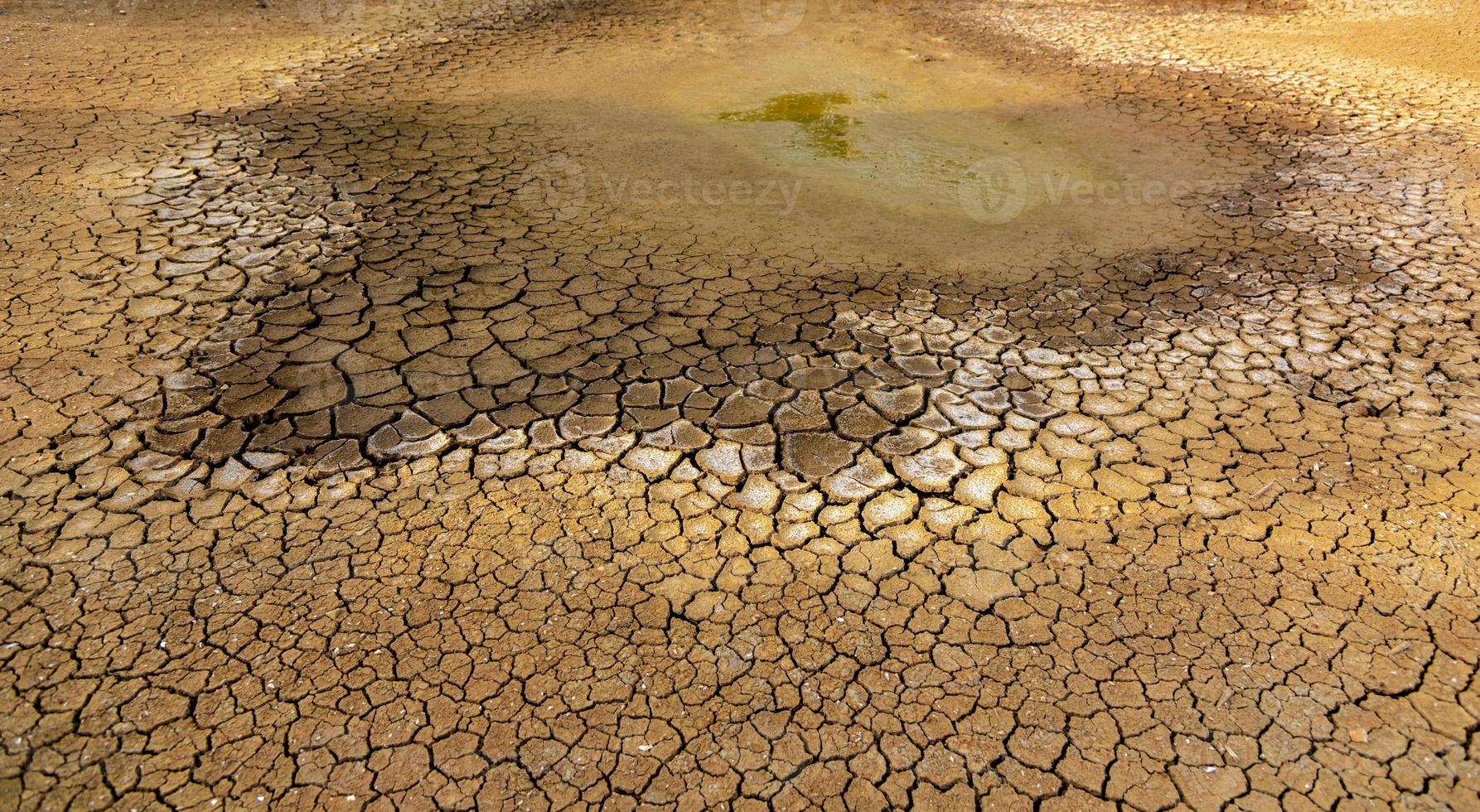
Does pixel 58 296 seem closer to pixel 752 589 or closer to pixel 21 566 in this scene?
pixel 21 566

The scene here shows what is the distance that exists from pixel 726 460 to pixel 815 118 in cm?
487

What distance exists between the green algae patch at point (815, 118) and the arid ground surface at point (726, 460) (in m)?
0.10

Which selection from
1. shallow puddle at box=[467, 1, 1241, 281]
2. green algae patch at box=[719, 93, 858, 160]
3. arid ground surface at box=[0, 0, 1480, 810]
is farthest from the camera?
green algae patch at box=[719, 93, 858, 160]

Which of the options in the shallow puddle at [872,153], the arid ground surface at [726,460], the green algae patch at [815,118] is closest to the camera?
the arid ground surface at [726,460]

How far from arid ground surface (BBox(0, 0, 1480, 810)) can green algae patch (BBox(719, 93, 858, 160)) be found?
0.33ft

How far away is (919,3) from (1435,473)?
9264 millimetres

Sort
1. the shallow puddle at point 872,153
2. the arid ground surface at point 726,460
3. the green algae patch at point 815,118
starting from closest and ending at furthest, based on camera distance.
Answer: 1. the arid ground surface at point 726,460
2. the shallow puddle at point 872,153
3. the green algae patch at point 815,118

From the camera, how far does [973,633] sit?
113 inches

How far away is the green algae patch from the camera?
22.8 feet

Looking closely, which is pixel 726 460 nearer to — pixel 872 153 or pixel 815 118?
pixel 872 153

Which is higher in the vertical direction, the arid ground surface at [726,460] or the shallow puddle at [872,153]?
the shallow puddle at [872,153]

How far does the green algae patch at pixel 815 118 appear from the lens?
22.8ft

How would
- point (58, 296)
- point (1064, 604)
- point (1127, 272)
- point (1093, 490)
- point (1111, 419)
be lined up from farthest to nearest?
point (1127, 272) < point (58, 296) < point (1111, 419) < point (1093, 490) < point (1064, 604)

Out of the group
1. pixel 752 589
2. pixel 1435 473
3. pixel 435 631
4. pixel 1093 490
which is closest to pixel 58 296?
pixel 435 631
